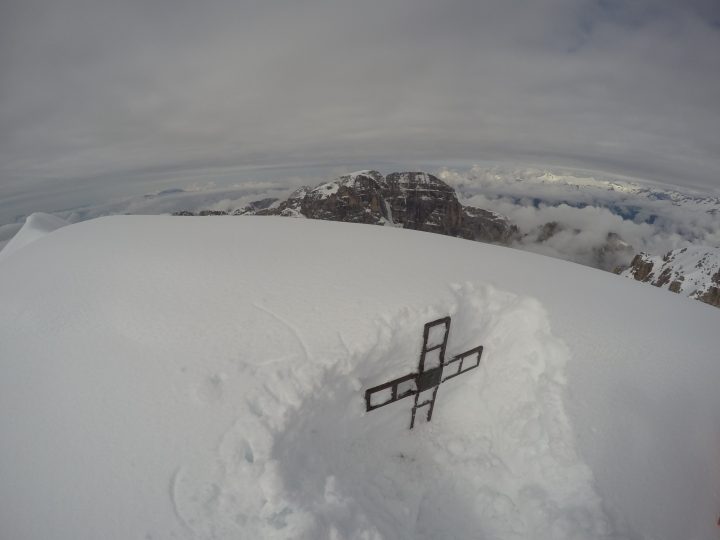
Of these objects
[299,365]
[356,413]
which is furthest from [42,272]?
[356,413]

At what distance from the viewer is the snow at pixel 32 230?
89.2 feet

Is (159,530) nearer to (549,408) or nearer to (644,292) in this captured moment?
(549,408)

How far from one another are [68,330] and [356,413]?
8086 millimetres

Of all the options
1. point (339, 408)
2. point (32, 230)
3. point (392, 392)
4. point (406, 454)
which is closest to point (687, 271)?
point (406, 454)

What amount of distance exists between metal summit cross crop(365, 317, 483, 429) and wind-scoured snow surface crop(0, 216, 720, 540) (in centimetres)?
35

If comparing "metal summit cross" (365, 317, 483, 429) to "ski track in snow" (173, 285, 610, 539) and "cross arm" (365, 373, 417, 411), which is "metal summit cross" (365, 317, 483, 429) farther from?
"ski track in snow" (173, 285, 610, 539)

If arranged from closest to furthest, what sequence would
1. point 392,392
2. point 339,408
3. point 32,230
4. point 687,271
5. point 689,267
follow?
point 339,408 < point 392,392 < point 32,230 < point 687,271 < point 689,267

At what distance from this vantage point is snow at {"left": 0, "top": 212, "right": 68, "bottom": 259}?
27.2 meters

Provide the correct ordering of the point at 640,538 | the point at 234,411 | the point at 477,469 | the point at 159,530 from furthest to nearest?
the point at 477,469 → the point at 234,411 → the point at 640,538 → the point at 159,530

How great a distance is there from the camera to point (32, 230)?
29938 mm

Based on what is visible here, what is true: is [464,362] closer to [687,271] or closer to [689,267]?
[687,271]

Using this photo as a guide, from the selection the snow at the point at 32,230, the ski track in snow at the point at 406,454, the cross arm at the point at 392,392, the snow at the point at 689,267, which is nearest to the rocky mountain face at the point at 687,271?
the snow at the point at 689,267

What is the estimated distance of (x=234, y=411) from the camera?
250 inches

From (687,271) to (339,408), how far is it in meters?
194
